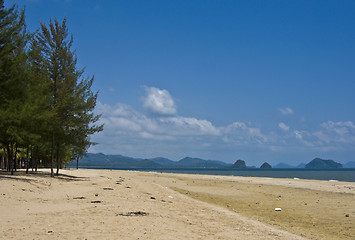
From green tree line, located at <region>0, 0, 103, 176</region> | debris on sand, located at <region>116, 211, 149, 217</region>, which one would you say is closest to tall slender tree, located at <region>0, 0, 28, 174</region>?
green tree line, located at <region>0, 0, 103, 176</region>

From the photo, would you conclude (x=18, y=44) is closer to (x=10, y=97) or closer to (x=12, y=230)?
(x=10, y=97)

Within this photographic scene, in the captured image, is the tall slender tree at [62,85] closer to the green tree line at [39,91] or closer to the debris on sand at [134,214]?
the green tree line at [39,91]

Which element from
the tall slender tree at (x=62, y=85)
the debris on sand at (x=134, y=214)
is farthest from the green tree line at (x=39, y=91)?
the debris on sand at (x=134, y=214)

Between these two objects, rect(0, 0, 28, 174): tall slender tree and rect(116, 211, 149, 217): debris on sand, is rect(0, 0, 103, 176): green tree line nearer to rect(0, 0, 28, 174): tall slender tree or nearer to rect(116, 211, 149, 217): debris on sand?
rect(0, 0, 28, 174): tall slender tree

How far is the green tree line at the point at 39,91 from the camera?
22.5 m

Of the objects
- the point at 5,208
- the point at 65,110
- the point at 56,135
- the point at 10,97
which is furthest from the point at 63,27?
the point at 5,208

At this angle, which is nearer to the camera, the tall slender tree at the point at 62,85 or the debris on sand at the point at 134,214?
the debris on sand at the point at 134,214

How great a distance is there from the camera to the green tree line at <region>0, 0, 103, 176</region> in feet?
73.7

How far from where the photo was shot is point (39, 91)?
2481cm

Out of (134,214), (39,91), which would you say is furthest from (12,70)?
(134,214)

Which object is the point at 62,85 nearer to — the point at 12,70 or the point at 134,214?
the point at 12,70

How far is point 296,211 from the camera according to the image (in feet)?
60.8

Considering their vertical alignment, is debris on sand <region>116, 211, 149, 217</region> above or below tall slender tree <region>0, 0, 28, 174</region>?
below

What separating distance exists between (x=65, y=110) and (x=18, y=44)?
32.5 feet
